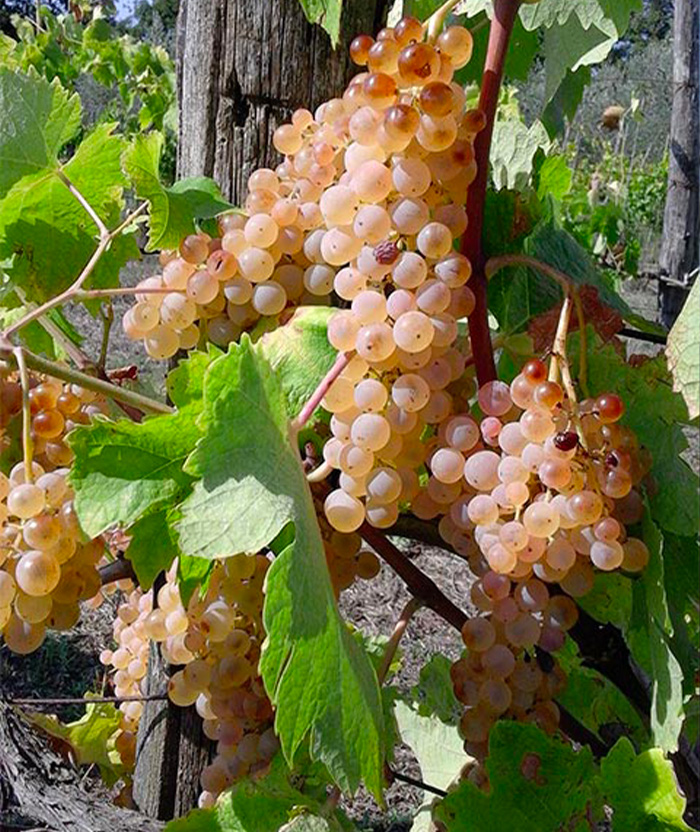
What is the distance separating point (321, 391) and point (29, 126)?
37cm

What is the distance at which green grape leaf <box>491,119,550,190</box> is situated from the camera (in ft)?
2.81

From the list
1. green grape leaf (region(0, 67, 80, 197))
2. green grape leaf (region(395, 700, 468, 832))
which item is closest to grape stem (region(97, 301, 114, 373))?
green grape leaf (region(0, 67, 80, 197))

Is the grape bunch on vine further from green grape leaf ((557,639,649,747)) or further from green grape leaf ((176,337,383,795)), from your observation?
green grape leaf ((557,639,649,747))

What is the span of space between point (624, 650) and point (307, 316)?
330mm

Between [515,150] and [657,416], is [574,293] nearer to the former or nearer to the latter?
[657,416]

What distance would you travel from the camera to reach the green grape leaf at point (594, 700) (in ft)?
2.90

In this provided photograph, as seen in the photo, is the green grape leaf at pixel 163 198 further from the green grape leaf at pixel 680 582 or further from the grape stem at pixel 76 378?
the green grape leaf at pixel 680 582

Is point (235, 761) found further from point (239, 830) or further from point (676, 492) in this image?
point (676, 492)

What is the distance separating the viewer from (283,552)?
505 millimetres

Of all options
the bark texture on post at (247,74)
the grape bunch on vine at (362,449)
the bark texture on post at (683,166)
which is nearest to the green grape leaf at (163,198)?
the grape bunch on vine at (362,449)

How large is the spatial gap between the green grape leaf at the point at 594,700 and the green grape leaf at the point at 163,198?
0.48 m

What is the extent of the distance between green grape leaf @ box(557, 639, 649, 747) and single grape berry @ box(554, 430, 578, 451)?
380 mm

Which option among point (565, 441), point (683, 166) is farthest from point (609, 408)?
point (683, 166)

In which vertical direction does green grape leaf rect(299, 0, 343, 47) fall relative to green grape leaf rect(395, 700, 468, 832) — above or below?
above
